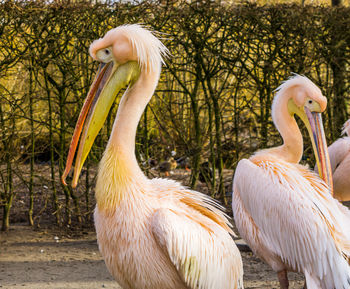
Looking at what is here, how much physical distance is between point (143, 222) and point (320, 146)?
195cm

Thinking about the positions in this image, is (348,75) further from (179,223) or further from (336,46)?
(179,223)

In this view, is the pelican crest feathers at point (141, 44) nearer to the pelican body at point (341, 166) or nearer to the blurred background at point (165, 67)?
the blurred background at point (165, 67)

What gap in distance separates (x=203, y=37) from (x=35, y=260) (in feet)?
9.63

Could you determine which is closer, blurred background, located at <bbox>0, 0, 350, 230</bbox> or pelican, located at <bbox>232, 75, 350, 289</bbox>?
pelican, located at <bbox>232, 75, 350, 289</bbox>

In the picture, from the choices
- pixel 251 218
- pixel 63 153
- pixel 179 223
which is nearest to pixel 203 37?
pixel 63 153

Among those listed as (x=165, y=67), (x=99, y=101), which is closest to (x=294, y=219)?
(x=99, y=101)

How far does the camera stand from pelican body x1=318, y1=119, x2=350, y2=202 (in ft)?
16.5

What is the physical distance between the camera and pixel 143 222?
2.74m

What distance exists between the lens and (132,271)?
2.74 meters

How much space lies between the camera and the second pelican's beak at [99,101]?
2.80 m

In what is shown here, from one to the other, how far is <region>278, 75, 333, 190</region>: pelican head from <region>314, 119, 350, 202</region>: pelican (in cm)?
103

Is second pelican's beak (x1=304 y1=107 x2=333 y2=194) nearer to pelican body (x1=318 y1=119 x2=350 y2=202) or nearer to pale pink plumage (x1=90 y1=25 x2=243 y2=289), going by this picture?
pelican body (x1=318 y1=119 x2=350 y2=202)

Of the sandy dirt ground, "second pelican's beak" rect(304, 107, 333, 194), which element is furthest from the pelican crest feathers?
the sandy dirt ground

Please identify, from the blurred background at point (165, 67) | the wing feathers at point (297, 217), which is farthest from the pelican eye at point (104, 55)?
the blurred background at point (165, 67)
